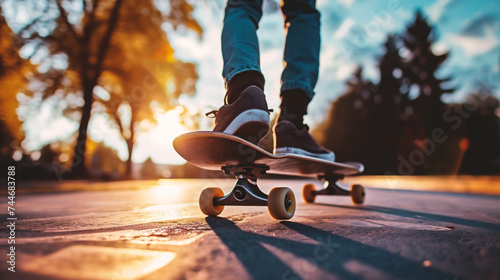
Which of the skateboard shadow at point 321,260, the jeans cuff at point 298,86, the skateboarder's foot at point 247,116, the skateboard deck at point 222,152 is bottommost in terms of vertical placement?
the skateboard shadow at point 321,260

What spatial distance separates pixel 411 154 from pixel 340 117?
5.57 meters

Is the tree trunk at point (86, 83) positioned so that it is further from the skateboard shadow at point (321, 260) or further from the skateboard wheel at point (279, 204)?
the skateboard shadow at point (321, 260)

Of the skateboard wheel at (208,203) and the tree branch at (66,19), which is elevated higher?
the tree branch at (66,19)

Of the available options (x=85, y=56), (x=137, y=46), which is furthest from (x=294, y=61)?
(x=137, y=46)

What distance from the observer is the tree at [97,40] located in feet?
30.3

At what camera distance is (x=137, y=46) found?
1105 centimetres

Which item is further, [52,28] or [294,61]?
[52,28]

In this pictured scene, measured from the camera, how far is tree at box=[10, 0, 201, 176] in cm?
923

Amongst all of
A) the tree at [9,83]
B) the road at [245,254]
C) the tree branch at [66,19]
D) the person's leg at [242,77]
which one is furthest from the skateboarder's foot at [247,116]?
the tree branch at [66,19]

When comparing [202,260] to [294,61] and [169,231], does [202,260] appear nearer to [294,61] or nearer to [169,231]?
[169,231]

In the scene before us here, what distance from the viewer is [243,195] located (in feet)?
4.91

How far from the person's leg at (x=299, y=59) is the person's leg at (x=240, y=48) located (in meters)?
0.29

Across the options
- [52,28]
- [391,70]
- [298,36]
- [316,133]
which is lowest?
[298,36]

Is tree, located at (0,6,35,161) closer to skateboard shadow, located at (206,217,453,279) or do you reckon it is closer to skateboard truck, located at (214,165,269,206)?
skateboard truck, located at (214,165,269,206)
